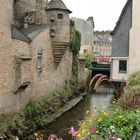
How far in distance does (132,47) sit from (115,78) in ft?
11.1

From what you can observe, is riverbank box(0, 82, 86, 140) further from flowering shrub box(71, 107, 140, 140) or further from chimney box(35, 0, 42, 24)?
flowering shrub box(71, 107, 140, 140)

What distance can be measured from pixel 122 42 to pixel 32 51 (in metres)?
7.34

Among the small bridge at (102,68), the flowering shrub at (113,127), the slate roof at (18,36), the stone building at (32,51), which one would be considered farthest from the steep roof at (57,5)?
the small bridge at (102,68)

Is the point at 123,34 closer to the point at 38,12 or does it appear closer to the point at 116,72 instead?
the point at 116,72

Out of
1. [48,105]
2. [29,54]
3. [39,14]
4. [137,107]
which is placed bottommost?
[48,105]

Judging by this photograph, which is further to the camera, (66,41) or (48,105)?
(66,41)

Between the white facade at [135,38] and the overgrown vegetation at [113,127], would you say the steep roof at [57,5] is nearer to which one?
the white facade at [135,38]

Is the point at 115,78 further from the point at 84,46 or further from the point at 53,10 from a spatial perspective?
the point at 84,46

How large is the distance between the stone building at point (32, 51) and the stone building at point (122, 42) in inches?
158

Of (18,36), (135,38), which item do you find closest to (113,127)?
(18,36)

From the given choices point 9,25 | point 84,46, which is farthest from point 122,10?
point 84,46

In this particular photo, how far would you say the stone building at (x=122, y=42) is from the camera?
82.1 ft

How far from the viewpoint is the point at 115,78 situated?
2653cm

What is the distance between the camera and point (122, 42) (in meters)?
25.5
